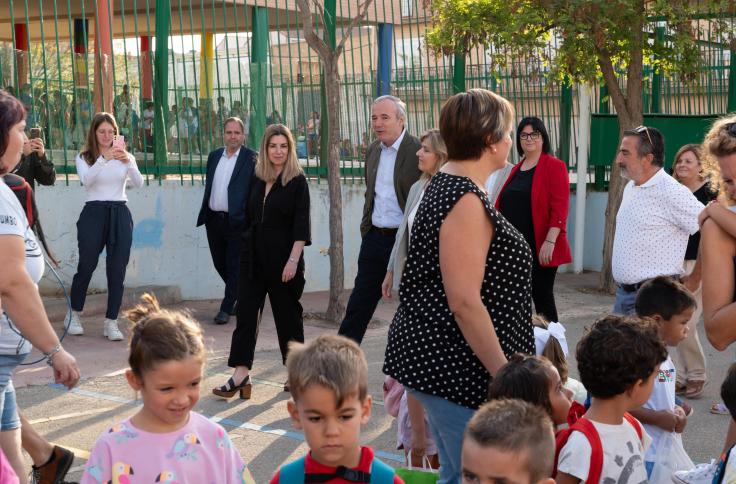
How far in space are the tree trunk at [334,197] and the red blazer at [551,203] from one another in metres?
2.88

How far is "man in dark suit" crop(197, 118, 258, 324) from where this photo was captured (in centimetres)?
989

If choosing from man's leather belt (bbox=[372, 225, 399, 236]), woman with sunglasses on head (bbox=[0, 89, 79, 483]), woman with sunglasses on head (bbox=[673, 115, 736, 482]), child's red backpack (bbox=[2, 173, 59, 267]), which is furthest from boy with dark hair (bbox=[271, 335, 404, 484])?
man's leather belt (bbox=[372, 225, 399, 236])

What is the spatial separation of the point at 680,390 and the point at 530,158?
2.02 metres

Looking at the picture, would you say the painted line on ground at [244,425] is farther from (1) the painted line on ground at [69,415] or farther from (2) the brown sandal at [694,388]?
(2) the brown sandal at [694,388]

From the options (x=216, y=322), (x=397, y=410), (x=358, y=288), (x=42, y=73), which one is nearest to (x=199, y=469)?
(x=397, y=410)

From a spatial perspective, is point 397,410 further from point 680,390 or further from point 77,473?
point 680,390

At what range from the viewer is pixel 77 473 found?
216 inches

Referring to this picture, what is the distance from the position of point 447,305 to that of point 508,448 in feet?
2.55

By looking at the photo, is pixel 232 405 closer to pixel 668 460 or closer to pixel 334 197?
pixel 668 460

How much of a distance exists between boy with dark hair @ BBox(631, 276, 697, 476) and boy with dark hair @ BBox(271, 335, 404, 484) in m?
1.68

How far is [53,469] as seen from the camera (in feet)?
16.0

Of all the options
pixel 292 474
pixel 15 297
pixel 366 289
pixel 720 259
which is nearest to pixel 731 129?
pixel 720 259

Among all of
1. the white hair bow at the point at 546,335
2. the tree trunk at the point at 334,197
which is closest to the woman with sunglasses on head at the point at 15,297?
the white hair bow at the point at 546,335

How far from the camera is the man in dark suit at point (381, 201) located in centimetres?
730
